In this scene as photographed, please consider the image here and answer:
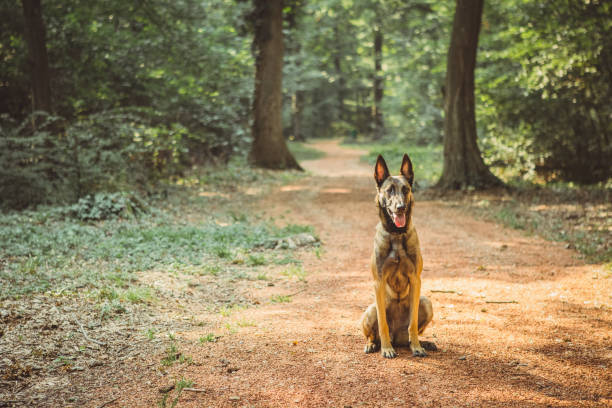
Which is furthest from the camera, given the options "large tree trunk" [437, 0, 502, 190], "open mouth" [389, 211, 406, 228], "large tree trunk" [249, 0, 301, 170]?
"large tree trunk" [249, 0, 301, 170]

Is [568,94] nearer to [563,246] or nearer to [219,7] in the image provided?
[563,246]

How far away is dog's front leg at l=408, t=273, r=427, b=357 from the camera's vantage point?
175 inches

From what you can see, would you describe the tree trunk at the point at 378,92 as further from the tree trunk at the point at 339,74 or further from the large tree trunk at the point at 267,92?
the large tree trunk at the point at 267,92

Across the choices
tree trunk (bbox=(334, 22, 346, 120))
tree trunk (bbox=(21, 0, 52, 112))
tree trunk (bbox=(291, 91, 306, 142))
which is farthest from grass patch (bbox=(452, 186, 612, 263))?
tree trunk (bbox=(334, 22, 346, 120))

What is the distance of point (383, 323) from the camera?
455 cm

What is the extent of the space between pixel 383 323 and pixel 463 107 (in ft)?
38.1

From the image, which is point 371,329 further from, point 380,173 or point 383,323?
point 380,173

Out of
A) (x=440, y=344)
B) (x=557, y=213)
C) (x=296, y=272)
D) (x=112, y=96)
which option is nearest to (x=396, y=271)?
(x=440, y=344)

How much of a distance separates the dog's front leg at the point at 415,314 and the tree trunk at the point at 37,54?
39.4ft

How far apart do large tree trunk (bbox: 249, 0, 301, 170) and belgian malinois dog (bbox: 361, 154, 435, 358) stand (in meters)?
16.5

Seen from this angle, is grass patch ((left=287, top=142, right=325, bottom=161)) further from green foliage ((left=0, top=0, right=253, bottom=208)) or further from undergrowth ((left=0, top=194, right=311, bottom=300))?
undergrowth ((left=0, top=194, right=311, bottom=300))

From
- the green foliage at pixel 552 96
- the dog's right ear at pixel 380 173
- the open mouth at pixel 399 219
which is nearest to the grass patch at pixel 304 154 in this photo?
the green foliage at pixel 552 96

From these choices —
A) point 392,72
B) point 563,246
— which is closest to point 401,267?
point 563,246

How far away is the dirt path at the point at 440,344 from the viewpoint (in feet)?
12.7
